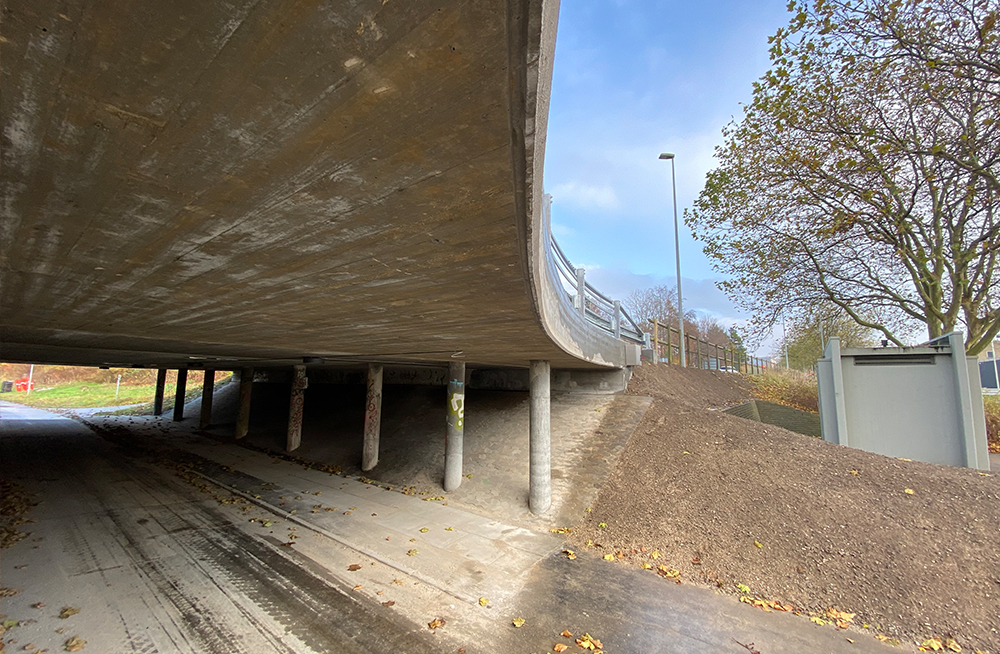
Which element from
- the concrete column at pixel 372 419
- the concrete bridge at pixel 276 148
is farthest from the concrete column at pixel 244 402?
the concrete bridge at pixel 276 148

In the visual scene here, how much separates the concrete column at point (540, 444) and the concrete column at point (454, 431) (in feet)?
6.72

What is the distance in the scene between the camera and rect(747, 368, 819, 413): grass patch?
59.9 ft

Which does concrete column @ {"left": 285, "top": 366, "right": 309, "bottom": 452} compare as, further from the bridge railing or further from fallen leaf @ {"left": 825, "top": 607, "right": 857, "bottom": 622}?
fallen leaf @ {"left": 825, "top": 607, "right": 857, "bottom": 622}

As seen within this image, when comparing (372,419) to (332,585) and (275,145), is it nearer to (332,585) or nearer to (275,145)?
(332,585)

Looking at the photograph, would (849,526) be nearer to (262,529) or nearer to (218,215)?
(218,215)

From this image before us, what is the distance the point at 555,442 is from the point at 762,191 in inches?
399

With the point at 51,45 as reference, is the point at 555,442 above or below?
below

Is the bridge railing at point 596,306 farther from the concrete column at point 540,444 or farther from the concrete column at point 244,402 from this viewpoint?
the concrete column at point 244,402

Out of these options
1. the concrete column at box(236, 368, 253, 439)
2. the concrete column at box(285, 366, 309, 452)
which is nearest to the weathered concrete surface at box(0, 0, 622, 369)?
the concrete column at box(285, 366, 309, 452)

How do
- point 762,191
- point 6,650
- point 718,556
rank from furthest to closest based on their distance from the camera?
point 762,191, point 718,556, point 6,650

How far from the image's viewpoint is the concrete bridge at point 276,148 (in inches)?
50.9

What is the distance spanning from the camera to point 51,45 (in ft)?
4.23

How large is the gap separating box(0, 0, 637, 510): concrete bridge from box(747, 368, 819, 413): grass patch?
771 inches

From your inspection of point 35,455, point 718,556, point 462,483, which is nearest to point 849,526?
point 718,556
